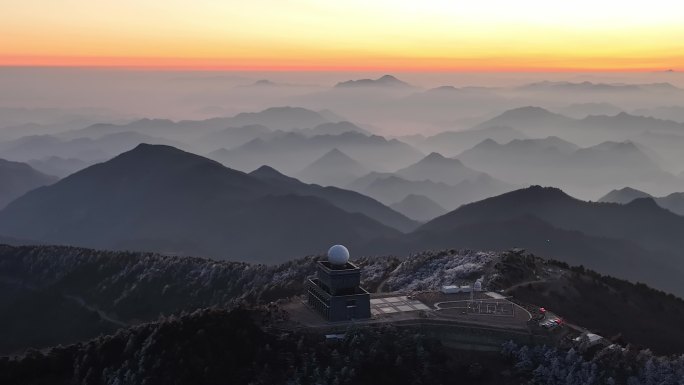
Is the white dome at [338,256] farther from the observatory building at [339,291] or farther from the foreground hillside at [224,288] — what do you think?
the foreground hillside at [224,288]

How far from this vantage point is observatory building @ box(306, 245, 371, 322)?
70.6 meters

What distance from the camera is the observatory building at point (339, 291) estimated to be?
70625 millimetres

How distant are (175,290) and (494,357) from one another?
218 feet

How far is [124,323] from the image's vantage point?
363 feet

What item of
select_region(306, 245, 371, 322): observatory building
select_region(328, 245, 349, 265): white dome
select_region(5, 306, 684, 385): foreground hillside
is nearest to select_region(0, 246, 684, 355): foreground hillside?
select_region(306, 245, 371, 322): observatory building

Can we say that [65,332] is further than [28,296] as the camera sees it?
No

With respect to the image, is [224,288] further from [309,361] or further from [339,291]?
[309,361]

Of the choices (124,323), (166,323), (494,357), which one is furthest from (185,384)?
(124,323)

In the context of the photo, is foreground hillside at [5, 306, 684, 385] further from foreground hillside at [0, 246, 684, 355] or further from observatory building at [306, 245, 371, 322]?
foreground hillside at [0, 246, 684, 355]

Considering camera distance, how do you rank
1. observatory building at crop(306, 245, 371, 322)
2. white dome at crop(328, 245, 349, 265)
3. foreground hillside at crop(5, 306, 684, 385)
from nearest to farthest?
foreground hillside at crop(5, 306, 684, 385) → observatory building at crop(306, 245, 371, 322) → white dome at crop(328, 245, 349, 265)

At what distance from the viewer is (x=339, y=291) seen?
72.2 metres

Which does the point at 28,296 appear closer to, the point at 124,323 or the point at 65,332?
the point at 65,332

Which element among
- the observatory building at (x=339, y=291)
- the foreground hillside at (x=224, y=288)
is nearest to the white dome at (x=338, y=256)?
the observatory building at (x=339, y=291)

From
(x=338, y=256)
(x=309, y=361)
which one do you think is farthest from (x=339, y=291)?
(x=309, y=361)
